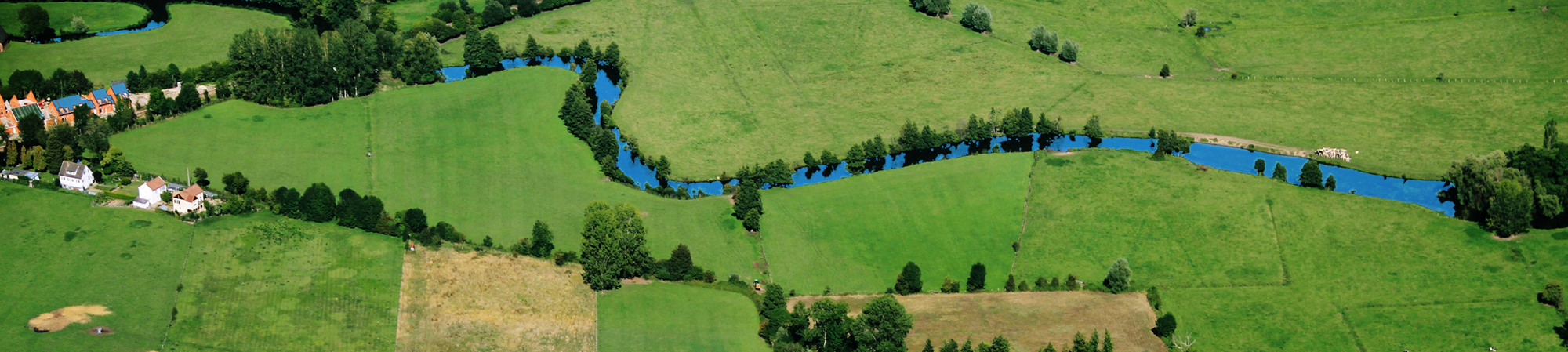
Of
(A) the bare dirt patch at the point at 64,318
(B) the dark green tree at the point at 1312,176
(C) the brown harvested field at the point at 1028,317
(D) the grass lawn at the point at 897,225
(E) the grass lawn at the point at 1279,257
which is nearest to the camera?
(A) the bare dirt patch at the point at 64,318

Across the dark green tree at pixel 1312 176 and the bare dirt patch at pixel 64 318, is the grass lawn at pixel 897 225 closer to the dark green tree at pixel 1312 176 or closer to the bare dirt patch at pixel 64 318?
the dark green tree at pixel 1312 176

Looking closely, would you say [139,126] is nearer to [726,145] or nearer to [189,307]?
[189,307]

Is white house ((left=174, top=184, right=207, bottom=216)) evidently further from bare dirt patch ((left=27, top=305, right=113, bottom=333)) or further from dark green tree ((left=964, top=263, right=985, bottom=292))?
dark green tree ((left=964, top=263, right=985, bottom=292))

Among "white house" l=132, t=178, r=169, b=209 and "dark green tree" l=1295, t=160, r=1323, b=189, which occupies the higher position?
"dark green tree" l=1295, t=160, r=1323, b=189

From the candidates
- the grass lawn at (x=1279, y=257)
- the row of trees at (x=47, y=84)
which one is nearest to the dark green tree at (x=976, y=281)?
the grass lawn at (x=1279, y=257)

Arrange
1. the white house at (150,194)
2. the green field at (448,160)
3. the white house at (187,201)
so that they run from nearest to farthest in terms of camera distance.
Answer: the white house at (187,201) < the white house at (150,194) < the green field at (448,160)

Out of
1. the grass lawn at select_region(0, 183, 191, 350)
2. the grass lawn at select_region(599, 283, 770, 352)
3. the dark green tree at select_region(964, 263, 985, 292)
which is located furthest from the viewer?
the dark green tree at select_region(964, 263, 985, 292)

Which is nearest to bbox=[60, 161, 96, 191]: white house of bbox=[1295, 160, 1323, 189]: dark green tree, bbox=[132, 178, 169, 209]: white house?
bbox=[132, 178, 169, 209]: white house
